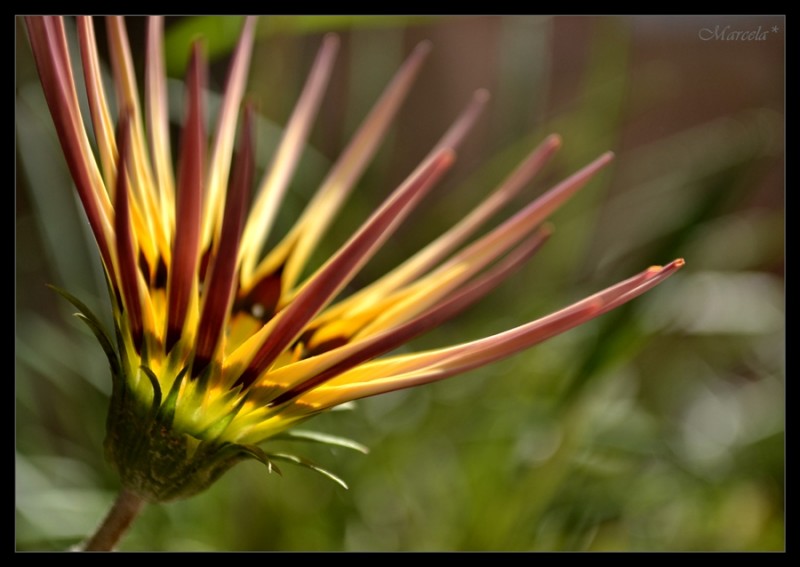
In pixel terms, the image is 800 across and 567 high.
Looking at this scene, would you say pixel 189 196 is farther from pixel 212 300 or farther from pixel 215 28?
pixel 215 28

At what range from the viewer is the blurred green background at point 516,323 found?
0.42 meters

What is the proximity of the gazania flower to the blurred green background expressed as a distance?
0.43 feet

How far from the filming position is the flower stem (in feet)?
0.58

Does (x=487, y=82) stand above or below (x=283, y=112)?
above

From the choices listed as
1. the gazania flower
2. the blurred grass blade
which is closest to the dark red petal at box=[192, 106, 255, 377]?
the gazania flower

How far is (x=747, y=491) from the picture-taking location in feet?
1.76

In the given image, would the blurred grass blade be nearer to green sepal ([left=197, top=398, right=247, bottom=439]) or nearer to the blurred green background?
the blurred green background

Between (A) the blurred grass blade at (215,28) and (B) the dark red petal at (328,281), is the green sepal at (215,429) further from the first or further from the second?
(A) the blurred grass blade at (215,28)

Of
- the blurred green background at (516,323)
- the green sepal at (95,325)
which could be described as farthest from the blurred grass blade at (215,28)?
the green sepal at (95,325)

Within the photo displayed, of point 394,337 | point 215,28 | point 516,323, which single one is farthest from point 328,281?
point 516,323

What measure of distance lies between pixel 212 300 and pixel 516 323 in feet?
1.15
